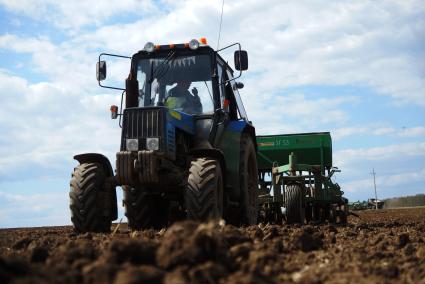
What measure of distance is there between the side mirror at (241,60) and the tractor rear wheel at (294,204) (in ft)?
14.9

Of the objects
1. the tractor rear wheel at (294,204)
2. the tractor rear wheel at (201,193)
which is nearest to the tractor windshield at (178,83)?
the tractor rear wheel at (201,193)

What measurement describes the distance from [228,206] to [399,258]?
3.75 m

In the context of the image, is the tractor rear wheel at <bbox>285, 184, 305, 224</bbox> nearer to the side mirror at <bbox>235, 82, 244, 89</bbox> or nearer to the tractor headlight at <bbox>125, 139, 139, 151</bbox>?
the side mirror at <bbox>235, 82, 244, 89</bbox>

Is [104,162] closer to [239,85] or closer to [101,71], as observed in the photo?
[101,71]

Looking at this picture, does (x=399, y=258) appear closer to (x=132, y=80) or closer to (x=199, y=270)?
(x=199, y=270)

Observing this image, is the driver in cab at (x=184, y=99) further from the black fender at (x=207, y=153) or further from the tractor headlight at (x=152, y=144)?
the tractor headlight at (x=152, y=144)

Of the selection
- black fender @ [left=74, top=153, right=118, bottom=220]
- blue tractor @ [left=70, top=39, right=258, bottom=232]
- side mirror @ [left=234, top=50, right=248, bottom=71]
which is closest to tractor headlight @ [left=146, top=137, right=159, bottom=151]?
blue tractor @ [left=70, top=39, right=258, bottom=232]

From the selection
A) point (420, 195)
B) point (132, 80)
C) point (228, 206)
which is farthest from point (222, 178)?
point (420, 195)

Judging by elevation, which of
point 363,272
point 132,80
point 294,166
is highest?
point 132,80

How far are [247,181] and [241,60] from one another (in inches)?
70.2

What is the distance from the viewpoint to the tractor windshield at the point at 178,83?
8.27 m

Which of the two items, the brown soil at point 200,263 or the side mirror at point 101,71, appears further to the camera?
the side mirror at point 101,71

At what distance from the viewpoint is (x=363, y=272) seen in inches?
153

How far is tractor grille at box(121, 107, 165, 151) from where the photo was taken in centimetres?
729
